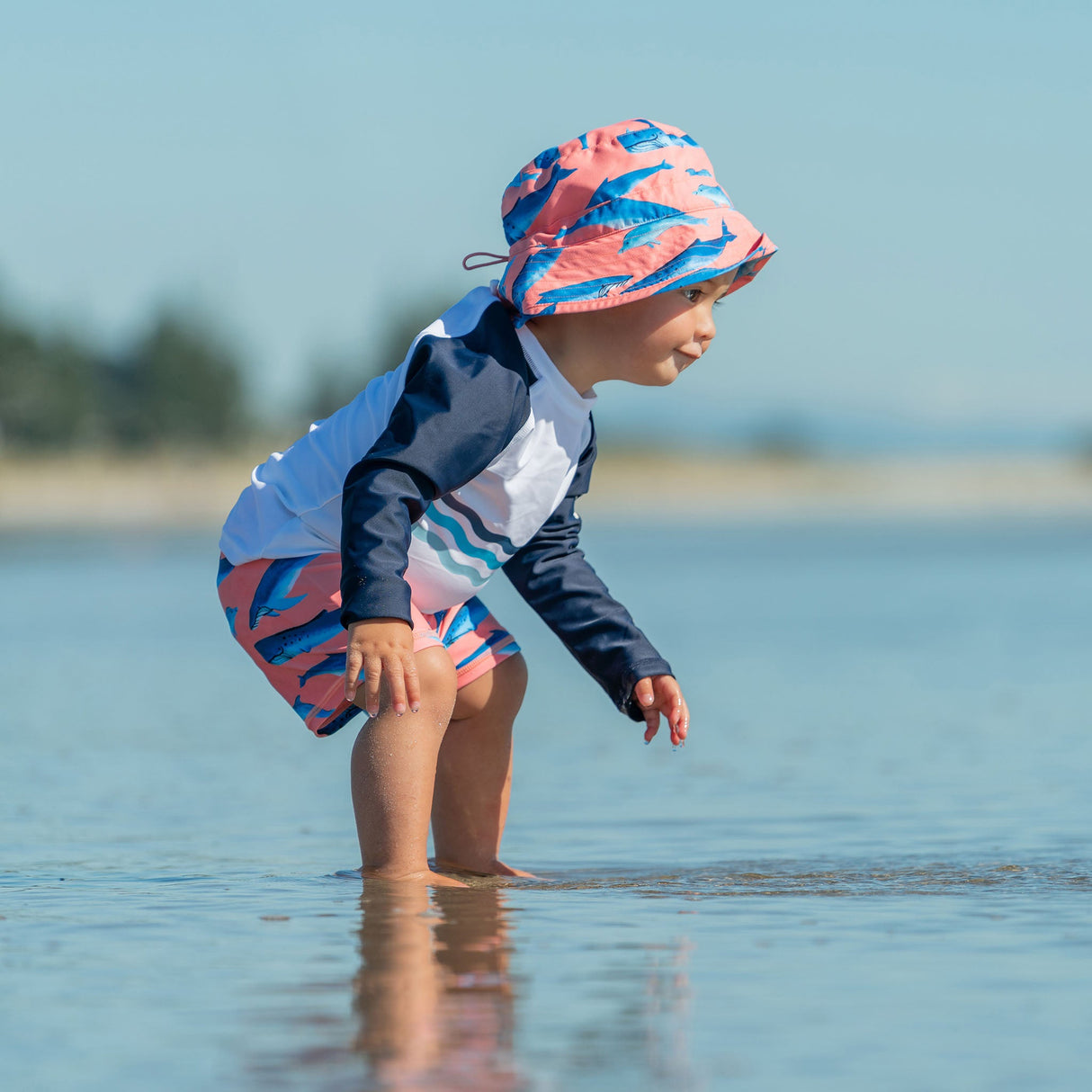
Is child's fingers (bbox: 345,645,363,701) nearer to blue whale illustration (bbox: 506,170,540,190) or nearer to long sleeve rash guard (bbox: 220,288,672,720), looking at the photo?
long sleeve rash guard (bbox: 220,288,672,720)

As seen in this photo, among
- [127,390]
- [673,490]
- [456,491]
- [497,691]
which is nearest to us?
[456,491]

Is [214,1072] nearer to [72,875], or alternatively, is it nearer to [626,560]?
[72,875]

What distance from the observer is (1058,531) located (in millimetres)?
30609

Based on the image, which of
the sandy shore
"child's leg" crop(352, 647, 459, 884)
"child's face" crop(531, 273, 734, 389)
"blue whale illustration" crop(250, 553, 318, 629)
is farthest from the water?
the sandy shore

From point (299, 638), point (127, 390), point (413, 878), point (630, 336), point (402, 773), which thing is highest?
point (127, 390)

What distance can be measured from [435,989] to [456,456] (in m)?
0.91

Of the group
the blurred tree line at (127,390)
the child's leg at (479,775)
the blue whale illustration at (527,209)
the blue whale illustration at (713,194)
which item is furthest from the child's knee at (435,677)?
the blurred tree line at (127,390)

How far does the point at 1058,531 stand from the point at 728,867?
28183 mm

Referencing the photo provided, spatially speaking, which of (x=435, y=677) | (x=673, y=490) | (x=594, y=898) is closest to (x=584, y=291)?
(x=435, y=677)

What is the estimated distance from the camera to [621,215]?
123 inches

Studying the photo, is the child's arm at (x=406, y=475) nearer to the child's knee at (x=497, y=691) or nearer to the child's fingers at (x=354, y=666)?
the child's fingers at (x=354, y=666)

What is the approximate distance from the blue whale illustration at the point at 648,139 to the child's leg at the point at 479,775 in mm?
961

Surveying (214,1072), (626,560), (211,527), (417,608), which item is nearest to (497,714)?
(417,608)

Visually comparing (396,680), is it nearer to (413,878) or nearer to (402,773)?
(402,773)
